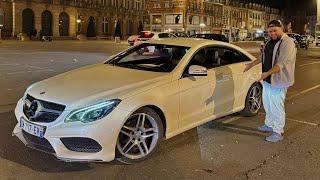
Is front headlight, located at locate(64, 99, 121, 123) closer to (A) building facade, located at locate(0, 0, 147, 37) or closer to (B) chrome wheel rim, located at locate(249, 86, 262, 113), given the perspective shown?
(B) chrome wheel rim, located at locate(249, 86, 262, 113)

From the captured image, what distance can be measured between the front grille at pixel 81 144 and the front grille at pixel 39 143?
0.67 feet

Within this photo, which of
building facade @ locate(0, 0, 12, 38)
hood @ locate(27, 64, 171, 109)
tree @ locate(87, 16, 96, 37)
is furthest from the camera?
tree @ locate(87, 16, 96, 37)

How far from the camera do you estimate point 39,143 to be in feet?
17.2

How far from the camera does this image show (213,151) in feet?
20.4

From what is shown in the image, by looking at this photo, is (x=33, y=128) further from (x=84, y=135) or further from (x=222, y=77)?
(x=222, y=77)

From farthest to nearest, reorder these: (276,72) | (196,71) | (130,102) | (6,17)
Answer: (6,17), (276,72), (196,71), (130,102)

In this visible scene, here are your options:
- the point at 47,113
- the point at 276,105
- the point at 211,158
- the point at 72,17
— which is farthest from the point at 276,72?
the point at 72,17

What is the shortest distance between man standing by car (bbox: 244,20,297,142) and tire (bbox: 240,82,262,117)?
1.13 m

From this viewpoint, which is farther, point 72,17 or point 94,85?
point 72,17

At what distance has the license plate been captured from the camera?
5137mm

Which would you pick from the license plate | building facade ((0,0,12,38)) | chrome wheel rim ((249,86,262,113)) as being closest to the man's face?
chrome wheel rim ((249,86,262,113))

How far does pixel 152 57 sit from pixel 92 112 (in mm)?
2298

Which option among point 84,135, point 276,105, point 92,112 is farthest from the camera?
point 276,105

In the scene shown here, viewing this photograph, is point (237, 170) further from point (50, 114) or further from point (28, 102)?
point (28, 102)
